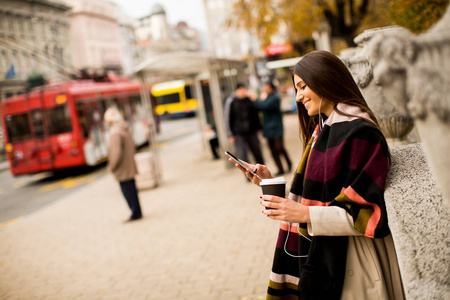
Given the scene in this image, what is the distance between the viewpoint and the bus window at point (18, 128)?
15219mm

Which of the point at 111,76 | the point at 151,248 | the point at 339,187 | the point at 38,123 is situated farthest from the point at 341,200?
the point at 111,76

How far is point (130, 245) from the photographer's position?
630cm

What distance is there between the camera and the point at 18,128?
15.3 metres

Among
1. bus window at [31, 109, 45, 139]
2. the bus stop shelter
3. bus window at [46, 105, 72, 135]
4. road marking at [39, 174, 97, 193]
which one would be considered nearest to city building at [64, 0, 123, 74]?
bus window at [31, 109, 45, 139]

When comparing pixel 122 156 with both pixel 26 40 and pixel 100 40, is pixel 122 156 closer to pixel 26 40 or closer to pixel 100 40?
pixel 26 40

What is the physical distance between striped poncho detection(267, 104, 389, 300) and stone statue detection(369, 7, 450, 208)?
622 millimetres

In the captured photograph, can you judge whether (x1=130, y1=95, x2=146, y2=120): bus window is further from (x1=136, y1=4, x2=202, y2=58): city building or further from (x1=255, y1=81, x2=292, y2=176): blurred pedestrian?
(x1=136, y1=4, x2=202, y2=58): city building

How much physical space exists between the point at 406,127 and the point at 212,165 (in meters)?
9.25

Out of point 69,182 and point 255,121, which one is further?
point 69,182

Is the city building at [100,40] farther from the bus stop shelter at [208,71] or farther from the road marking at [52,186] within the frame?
the bus stop shelter at [208,71]

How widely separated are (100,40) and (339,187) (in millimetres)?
58223

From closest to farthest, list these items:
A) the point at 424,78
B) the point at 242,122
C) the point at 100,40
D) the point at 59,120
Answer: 1. the point at 424,78
2. the point at 242,122
3. the point at 59,120
4. the point at 100,40

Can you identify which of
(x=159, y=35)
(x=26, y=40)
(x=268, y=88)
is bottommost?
(x=268, y=88)

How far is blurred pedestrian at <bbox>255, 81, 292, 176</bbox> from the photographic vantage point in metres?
8.62
